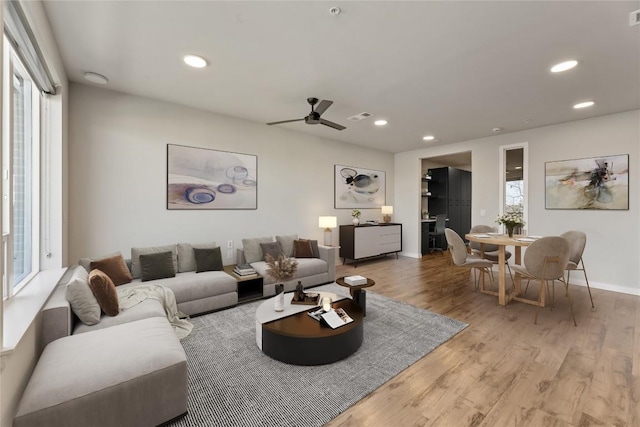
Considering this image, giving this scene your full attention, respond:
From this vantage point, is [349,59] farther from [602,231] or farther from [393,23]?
[602,231]

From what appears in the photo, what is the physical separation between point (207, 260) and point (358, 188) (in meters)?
3.76

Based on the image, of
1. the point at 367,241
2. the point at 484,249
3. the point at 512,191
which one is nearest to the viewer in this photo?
the point at 484,249

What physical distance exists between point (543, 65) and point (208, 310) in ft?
14.2

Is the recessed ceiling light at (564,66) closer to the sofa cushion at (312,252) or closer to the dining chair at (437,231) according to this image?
the sofa cushion at (312,252)

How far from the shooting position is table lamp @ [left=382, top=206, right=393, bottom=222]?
6.70m

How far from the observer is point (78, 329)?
198cm

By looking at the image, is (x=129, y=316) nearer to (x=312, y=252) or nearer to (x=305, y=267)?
(x=305, y=267)

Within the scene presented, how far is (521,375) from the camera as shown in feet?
6.76

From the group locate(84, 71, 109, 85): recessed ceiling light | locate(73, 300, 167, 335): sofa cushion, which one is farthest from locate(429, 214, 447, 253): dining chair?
locate(84, 71, 109, 85): recessed ceiling light

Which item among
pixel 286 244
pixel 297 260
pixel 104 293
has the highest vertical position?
pixel 286 244

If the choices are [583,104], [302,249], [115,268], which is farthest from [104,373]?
[583,104]

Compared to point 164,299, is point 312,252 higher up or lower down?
higher up

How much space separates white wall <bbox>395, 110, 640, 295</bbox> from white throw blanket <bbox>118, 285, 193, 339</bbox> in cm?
539

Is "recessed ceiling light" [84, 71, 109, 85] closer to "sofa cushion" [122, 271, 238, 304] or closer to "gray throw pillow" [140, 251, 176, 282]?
"gray throw pillow" [140, 251, 176, 282]
